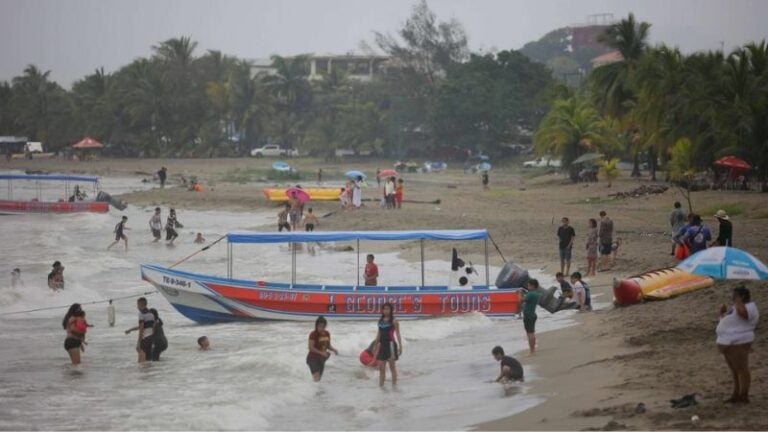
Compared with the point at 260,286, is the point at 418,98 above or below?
above

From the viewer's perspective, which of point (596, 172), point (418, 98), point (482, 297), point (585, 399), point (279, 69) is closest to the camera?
point (585, 399)

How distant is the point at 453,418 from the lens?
13.6 metres

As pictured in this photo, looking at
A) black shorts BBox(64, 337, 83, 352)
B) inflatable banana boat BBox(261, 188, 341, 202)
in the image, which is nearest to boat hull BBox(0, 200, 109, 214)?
inflatable banana boat BBox(261, 188, 341, 202)

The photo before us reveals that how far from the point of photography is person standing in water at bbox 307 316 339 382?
16.4m

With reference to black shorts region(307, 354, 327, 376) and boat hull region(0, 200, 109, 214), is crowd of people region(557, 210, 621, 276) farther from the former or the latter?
boat hull region(0, 200, 109, 214)

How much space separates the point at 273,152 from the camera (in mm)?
97688

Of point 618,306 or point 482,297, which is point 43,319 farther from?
point 618,306

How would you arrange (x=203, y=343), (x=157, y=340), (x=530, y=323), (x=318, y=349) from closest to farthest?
1. (x=318, y=349)
2. (x=530, y=323)
3. (x=157, y=340)
4. (x=203, y=343)

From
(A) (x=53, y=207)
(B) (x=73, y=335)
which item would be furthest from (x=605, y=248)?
(A) (x=53, y=207)

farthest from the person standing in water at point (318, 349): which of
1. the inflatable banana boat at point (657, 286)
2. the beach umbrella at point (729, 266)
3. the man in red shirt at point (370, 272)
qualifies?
the inflatable banana boat at point (657, 286)

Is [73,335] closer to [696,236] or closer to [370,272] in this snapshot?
[370,272]

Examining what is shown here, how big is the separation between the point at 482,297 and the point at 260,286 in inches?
171

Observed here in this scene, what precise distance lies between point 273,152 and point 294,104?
6789mm

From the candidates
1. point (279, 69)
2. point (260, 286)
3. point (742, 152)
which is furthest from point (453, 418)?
point (279, 69)
